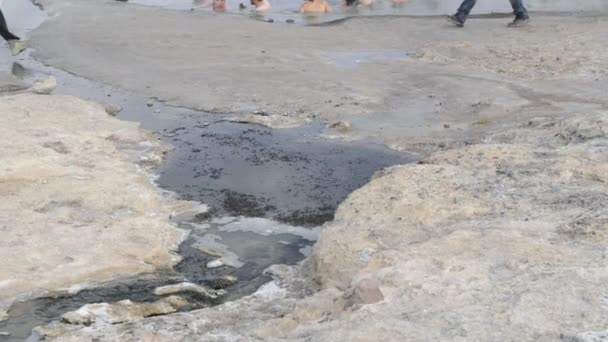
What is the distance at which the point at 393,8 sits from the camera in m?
14.6

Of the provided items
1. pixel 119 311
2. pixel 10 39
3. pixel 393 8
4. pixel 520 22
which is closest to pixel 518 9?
pixel 520 22

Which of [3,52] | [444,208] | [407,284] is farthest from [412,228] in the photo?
[3,52]

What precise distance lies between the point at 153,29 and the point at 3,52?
2320 mm

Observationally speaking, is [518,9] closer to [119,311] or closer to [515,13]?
[515,13]

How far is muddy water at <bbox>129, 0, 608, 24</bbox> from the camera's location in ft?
44.8

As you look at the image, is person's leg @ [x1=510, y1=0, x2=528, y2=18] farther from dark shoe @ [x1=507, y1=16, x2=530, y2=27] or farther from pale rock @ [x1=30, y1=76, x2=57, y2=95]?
pale rock @ [x1=30, y1=76, x2=57, y2=95]

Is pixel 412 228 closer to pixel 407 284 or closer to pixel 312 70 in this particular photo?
pixel 407 284

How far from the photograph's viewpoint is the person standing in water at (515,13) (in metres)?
12.1

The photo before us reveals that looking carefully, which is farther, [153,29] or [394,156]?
[153,29]

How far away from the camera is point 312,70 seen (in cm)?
989

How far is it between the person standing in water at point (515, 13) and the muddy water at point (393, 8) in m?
1.45

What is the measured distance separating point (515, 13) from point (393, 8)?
2.90 m

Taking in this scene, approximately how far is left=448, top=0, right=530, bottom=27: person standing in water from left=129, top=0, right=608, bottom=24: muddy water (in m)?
1.45

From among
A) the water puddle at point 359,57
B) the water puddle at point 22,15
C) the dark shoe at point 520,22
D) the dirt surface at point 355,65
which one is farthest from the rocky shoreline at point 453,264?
the water puddle at point 22,15
